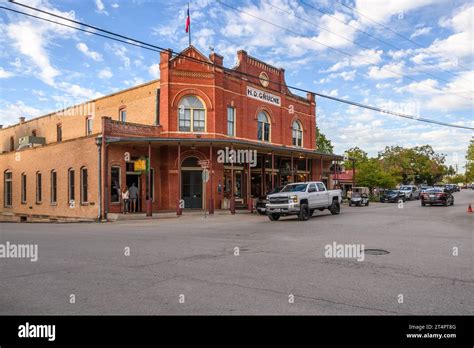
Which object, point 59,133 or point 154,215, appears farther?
point 59,133

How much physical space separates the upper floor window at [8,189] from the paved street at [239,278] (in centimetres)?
2886

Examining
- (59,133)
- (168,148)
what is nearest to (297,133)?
(168,148)

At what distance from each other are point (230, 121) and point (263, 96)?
185 inches

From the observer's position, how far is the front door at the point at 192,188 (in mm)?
28891

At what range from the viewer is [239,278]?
771cm

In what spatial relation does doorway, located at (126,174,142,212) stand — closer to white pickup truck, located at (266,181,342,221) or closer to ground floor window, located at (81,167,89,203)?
ground floor window, located at (81,167,89,203)

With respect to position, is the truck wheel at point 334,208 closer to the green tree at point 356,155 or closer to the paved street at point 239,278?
the paved street at point 239,278

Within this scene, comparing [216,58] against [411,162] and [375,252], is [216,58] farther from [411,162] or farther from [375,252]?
[411,162]

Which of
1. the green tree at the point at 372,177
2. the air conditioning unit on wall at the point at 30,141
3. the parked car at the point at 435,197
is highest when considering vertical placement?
the air conditioning unit on wall at the point at 30,141

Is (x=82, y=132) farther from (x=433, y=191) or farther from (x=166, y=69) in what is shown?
(x=433, y=191)

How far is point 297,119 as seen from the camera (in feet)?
128

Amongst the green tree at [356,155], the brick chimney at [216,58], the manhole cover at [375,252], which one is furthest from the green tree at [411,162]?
the manhole cover at [375,252]

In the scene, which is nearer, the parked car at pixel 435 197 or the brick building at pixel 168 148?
the brick building at pixel 168 148

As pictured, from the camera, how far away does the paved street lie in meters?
5.95
